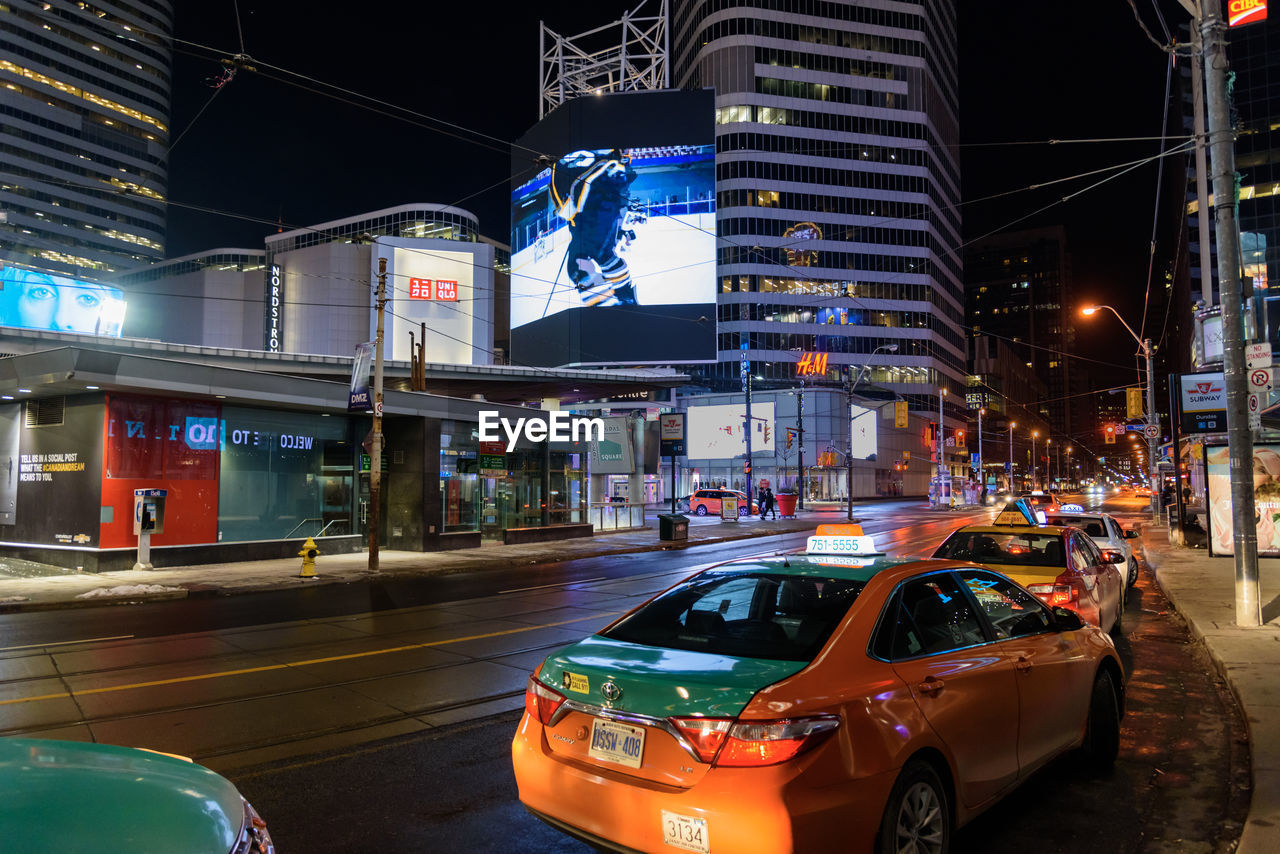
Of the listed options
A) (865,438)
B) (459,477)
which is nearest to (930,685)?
(459,477)

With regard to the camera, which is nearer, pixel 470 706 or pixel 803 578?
pixel 803 578

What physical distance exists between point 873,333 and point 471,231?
43.8 metres

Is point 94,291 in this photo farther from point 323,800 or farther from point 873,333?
point 873,333

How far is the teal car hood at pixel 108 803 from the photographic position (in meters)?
2.16

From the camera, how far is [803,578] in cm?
454

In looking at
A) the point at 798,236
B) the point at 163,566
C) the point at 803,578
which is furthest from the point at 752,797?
the point at 798,236

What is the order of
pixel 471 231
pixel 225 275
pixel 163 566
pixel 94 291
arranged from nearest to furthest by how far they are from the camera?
pixel 163 566 < pixel 94 291 < pixel 471 231 < pixel 225 275

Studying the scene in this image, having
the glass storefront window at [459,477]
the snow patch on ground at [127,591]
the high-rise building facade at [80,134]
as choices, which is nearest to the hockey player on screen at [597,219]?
the glass storefront window at [459,477]

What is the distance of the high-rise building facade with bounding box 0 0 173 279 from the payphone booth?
10754cm

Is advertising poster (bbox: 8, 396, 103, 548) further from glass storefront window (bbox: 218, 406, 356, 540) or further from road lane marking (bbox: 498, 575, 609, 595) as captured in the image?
road lane marking (bbox: 498, 575, 609, 595)

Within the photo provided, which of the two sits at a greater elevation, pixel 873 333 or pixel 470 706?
pixel 873 333

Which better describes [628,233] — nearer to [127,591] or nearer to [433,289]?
[433,289]

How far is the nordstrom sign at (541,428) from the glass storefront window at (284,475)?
4.43 m

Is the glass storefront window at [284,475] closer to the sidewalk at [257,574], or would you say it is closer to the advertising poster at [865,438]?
the sidewalk at [257,574]
